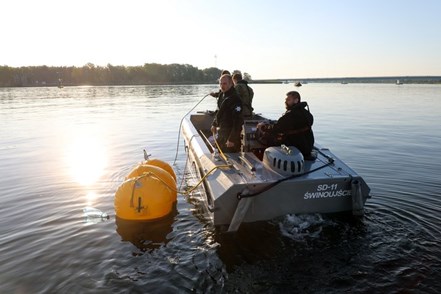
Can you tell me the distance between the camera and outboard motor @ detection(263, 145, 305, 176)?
5.43 metres

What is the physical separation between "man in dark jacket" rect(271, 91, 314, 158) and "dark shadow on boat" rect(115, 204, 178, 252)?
255 centimetres

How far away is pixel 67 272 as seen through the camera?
184 inches

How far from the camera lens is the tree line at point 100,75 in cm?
10603

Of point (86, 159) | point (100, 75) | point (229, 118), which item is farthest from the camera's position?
point (100, 75)

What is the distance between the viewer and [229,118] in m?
6.98

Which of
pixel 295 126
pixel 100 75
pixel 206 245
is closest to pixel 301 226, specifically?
pixel 206 245

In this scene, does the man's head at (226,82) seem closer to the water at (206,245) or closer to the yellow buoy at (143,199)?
the yellow buoy at (143,199)

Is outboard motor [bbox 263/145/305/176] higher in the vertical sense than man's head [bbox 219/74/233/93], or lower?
lower

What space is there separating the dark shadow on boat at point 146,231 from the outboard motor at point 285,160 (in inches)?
81.7

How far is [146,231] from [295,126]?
3174 mm

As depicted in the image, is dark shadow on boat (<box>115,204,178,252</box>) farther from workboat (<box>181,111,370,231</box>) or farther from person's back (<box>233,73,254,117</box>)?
person's back (<box>233,73,254,117</box>)

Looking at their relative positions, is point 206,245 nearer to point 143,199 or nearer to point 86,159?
point 143,199

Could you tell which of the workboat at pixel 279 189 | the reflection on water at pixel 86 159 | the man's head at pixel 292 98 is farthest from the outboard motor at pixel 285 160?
the reflection on water at pixel 86 159

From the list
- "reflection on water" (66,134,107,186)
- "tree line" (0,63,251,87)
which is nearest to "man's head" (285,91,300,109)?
"reflection on water" (66,134,107,186)
